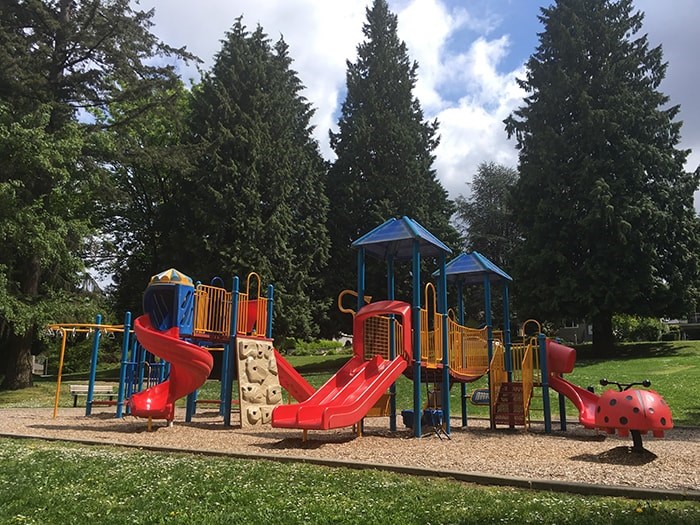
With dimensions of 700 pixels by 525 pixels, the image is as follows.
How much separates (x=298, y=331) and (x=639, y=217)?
17954 millimetres

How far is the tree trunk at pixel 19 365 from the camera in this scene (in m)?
26.4

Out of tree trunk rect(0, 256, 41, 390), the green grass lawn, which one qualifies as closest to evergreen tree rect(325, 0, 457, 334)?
tree trunk rect(0, 256, 41, 390)

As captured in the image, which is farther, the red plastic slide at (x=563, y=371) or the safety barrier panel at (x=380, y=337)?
the red plastic slide at (x=563, y=371)

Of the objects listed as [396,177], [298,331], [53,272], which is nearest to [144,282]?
[53,272]

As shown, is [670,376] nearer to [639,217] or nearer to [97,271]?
[639,217]

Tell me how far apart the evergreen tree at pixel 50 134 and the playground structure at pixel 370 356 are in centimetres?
1109

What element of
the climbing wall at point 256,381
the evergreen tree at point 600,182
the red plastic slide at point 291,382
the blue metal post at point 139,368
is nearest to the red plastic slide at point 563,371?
the red plastic slide at point 291,382

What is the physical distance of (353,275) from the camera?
36.7 metres

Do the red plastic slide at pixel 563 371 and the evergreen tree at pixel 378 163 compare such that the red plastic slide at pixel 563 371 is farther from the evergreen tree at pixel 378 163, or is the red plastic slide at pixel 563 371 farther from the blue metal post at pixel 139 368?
the evergreen tree at pixel 378 163

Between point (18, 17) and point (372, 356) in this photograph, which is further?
point (18, 17)

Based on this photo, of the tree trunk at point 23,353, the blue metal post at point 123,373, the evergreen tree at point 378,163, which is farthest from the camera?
the evergreen tree at point 378,163

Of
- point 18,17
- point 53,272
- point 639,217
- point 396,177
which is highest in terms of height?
point 18,17

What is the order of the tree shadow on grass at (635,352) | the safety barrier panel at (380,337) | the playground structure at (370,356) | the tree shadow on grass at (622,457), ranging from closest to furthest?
the tree shadow on grass at (622,457) < the playground structure at (370,356) < the safety barrier panel at (380,337) < the tree shadow on grass at (635,352)

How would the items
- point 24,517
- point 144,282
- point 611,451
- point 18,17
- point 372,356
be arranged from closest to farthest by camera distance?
point 24,517 < point 611,451 < point 372,356 < point 18,17 < point 144,282
